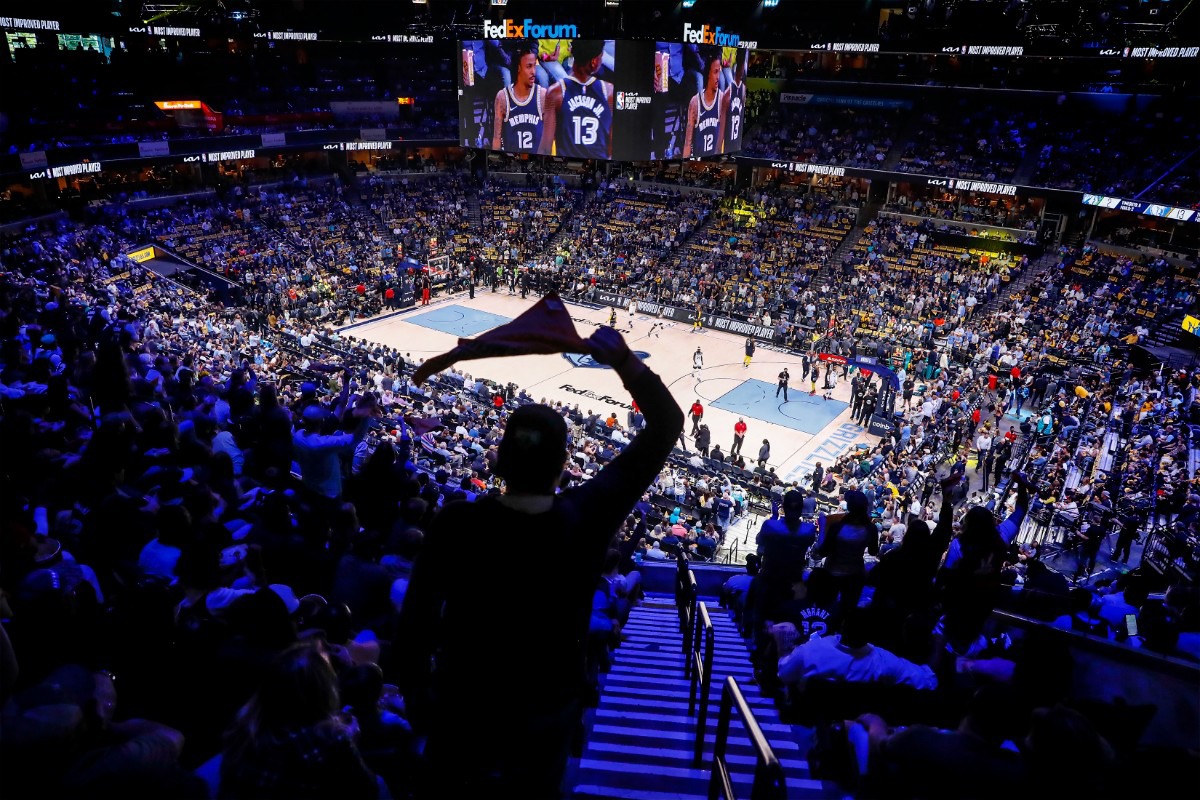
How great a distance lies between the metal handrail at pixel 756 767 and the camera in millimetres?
2963

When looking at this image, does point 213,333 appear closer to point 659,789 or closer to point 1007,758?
point 659,789

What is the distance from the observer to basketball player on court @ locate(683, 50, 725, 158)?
103 feet

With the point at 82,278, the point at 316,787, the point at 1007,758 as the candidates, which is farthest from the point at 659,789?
the point at 82,278

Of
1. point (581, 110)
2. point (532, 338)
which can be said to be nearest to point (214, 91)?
point (581, 110)

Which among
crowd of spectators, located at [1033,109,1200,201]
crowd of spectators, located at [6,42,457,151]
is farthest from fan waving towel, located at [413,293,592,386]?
crowd of spectators, located at [6,42,457,151]

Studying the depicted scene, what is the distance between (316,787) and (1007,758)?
2.35 metres

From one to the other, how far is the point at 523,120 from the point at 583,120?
2719 mm

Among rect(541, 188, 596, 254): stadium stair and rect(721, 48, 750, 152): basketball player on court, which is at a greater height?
rect(721, 48, 750, 152): basketball player on court

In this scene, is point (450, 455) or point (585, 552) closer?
point (585, 552)

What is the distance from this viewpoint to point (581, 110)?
101ft

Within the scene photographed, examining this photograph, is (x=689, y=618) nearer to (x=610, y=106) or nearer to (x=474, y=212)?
(x=610, y=106)

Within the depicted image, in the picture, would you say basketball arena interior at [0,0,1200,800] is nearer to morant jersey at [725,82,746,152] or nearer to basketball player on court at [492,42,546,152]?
basketball player on court at [492,42,546,152]

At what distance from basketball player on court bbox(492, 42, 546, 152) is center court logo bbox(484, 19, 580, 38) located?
1.99 ft

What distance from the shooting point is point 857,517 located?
6391mm
